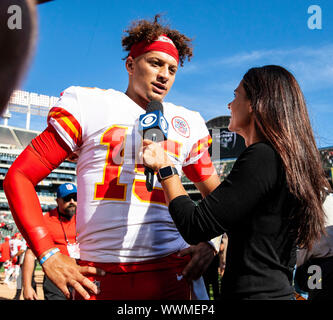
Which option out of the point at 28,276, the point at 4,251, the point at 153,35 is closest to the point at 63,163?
the point at 4,251

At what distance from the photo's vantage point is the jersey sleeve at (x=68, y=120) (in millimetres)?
1854

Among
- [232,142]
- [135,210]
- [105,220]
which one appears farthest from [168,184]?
[232,142]

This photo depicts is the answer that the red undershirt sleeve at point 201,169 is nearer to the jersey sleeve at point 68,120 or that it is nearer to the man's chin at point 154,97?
the man's chin at point 154,97

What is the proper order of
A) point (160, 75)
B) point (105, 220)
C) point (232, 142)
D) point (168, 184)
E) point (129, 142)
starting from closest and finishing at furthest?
point (168, 184), point (105, 220), point (129, 142), point (160, 75), point (232, 142)

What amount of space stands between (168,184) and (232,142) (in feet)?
143

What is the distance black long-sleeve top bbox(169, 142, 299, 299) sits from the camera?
1539 mm

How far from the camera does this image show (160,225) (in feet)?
6.34

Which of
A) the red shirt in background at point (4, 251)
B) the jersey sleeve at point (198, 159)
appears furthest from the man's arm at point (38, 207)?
the red shirt in background at point (4, 251)

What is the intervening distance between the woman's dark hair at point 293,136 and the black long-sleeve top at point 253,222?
0.04 m

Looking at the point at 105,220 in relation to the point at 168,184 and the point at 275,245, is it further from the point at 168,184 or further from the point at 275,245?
the point at 275,245

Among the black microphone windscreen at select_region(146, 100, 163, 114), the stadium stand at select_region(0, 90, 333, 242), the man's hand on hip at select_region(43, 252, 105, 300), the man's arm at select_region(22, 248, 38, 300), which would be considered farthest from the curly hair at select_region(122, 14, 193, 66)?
the stadium stand at select_region(0, 90, 333, 242)

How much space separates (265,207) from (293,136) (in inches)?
14.3

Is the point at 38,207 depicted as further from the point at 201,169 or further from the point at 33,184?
the point at 201,169
